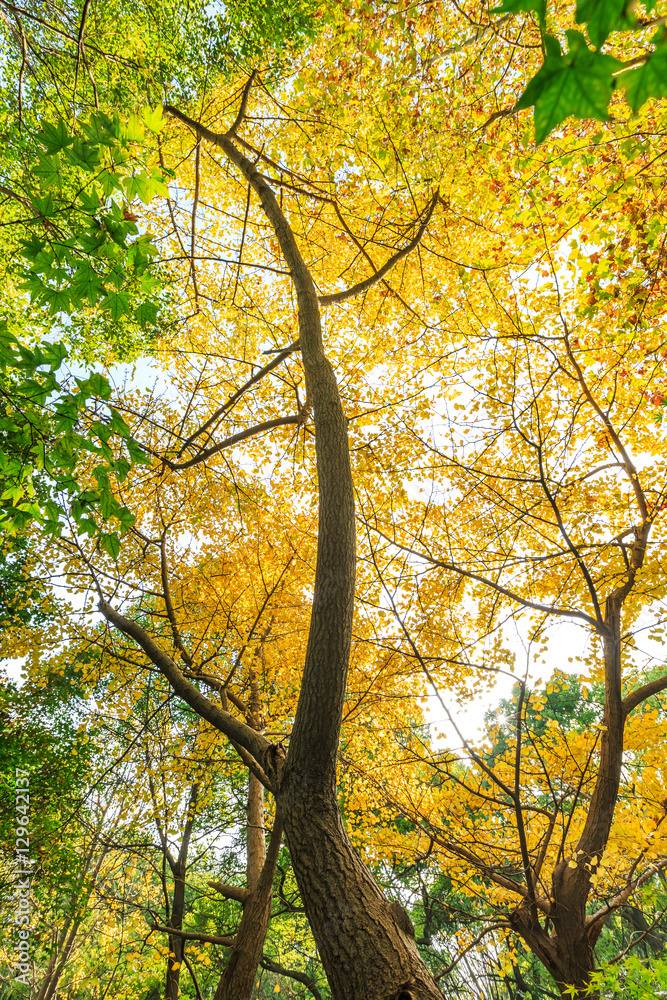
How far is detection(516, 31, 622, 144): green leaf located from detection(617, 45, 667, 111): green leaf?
4cm

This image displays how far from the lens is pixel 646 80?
74 cm

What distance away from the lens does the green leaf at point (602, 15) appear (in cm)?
67

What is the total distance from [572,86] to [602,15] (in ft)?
0.27

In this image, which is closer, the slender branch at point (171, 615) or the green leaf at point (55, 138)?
the green leaf at point (55, 138)

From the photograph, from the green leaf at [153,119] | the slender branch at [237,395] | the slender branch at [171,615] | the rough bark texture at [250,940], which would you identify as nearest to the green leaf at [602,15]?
the green leaf at [153,119]

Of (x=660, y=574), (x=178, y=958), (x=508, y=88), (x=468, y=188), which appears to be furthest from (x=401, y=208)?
(x=178, y=958)

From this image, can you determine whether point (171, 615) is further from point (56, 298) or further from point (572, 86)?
point (572, 86)

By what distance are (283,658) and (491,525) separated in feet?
14.0

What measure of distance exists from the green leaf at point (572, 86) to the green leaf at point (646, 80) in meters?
0.04

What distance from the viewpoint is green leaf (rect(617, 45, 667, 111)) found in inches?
28.0

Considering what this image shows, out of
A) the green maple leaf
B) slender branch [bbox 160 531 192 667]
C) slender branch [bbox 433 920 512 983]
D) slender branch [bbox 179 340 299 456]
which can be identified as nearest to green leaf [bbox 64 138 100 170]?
the green maple leaf

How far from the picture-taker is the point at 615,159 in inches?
162

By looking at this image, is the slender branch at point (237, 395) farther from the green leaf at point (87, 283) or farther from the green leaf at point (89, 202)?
the green leaf at point (89, 202)

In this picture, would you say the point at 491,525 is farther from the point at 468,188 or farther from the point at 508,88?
the point at 508,88
